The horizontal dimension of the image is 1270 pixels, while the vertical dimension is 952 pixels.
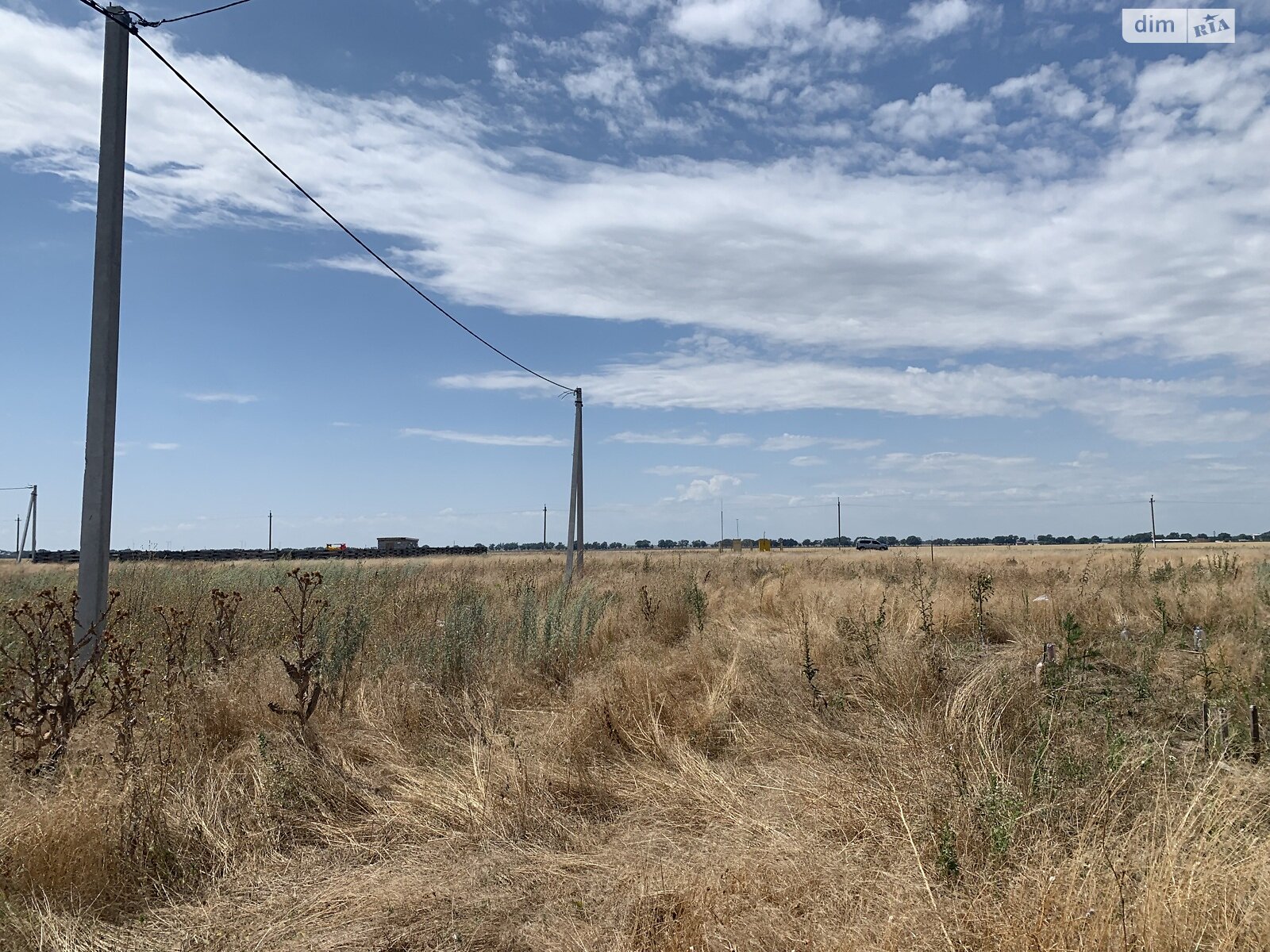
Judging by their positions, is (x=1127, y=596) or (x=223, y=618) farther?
(x=1127, y=596)

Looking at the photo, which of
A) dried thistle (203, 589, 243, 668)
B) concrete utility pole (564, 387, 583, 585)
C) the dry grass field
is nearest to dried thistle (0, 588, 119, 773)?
the dry grass field

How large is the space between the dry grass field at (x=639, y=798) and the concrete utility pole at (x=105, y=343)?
46 cm

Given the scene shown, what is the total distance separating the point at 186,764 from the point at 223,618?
13.2 feet

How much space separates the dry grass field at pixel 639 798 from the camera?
10.4ft

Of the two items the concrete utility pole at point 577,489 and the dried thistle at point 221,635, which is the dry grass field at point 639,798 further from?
the concrete utility pole at point 577,489

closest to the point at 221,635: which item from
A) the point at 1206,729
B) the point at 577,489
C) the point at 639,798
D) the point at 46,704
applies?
the point at 46,704

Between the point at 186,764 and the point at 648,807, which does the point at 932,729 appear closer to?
the point at 648,807

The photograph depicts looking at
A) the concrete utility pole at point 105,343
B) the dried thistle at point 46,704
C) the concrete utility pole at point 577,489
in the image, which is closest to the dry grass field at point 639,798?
the dried thistle at point 46,704

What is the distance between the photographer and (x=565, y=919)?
344 centimetres

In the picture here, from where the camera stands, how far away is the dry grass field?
124 inches

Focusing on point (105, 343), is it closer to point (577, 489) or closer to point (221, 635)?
point (221, 635)

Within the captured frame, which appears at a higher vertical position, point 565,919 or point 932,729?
point 932,729

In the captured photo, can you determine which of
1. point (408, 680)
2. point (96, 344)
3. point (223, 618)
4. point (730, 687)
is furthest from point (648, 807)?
point (223, 618)

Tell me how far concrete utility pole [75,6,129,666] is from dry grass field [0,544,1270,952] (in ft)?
1.52
